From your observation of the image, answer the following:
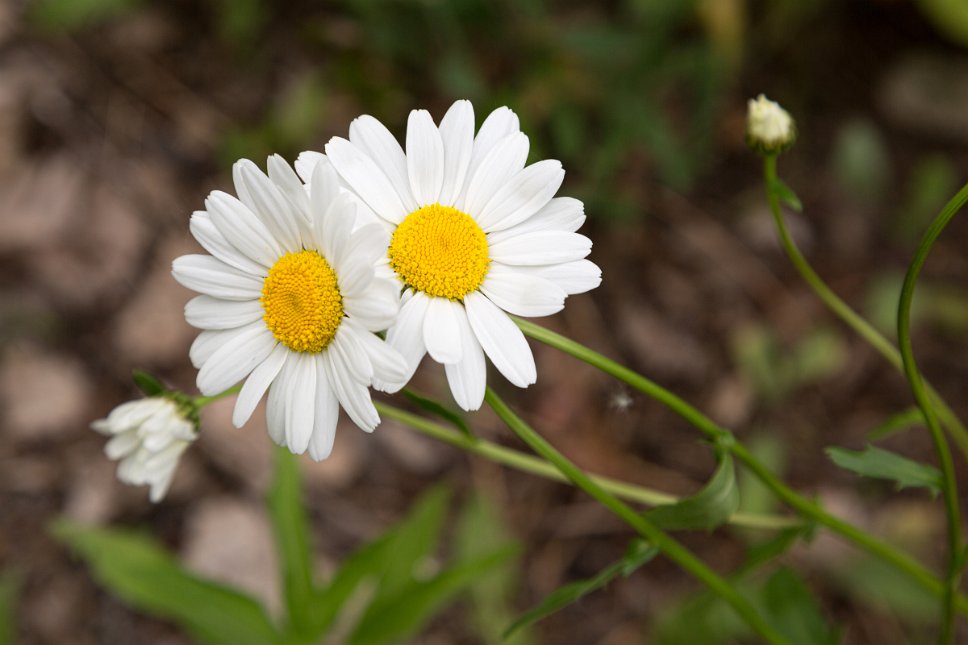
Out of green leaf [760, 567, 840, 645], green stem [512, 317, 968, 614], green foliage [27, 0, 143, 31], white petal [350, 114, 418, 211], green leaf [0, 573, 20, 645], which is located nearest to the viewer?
green stem [512, 317, 968, 614]

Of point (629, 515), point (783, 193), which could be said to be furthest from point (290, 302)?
point (783, 193)

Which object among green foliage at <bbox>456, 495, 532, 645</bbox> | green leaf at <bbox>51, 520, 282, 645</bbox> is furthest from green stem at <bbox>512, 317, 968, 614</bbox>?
green foliage at <bbox>456, 495, 532, 645</bbox>

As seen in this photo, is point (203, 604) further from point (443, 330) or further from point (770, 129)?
point (770, 129)

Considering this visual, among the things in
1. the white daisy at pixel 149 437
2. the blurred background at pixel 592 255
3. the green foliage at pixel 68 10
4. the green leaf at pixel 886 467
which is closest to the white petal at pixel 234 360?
the white daisy at pixel 149 437

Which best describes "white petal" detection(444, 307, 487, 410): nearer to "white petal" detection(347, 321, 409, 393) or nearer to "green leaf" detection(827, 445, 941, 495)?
"white petal" detection(347, 321, 409, 393)

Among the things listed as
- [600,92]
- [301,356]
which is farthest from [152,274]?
[301,356]

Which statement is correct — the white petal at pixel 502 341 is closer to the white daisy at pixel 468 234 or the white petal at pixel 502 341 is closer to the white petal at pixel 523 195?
the white daisy at pixel 468 234

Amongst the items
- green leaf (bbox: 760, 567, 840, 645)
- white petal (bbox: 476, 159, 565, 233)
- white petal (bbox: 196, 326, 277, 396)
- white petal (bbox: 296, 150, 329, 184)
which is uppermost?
white petal (bbox: 296, 150, 329, 184)
